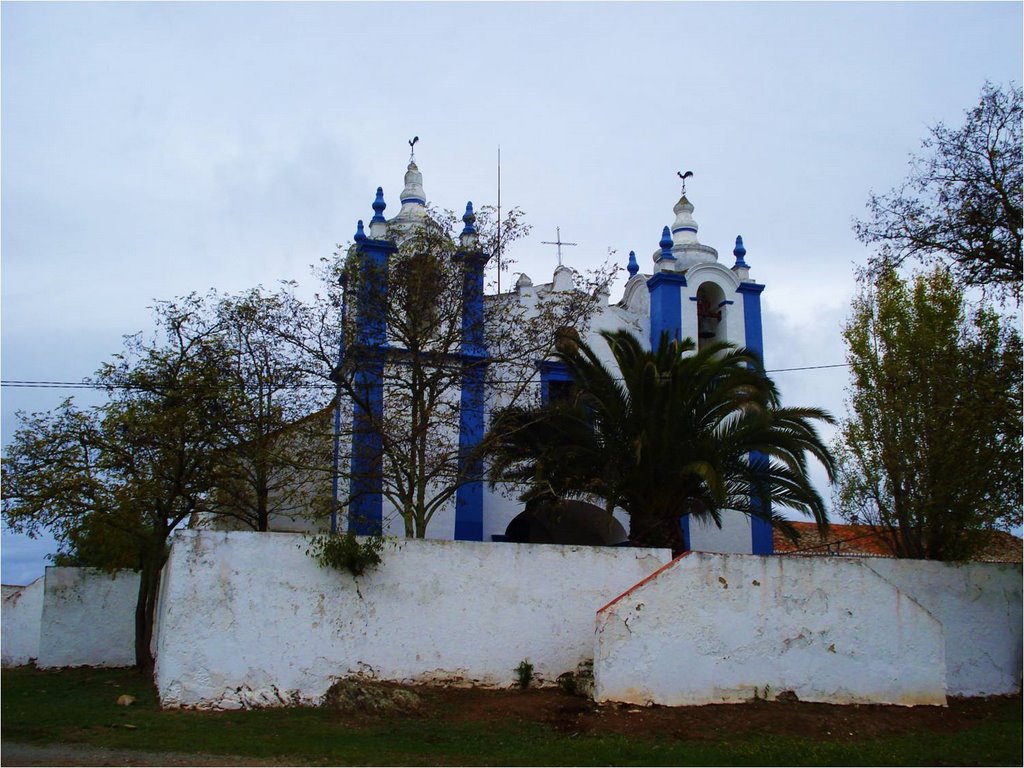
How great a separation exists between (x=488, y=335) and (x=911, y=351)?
22.8 feet

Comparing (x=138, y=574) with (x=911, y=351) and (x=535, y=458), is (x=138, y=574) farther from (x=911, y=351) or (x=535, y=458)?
(x=911, y=351)

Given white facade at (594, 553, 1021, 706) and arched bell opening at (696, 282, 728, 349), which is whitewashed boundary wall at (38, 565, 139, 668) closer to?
white facade at (594, 553, 1021, 706)

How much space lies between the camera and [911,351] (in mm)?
16516

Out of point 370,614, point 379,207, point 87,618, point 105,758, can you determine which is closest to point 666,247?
point 379,207

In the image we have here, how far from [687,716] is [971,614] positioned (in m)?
5.36

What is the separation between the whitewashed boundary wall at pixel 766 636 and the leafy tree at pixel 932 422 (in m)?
2.64

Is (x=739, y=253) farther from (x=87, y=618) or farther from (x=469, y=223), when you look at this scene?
(x=87, y=618)

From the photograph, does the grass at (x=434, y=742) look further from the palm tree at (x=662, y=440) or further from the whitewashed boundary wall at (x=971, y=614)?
the palm tree at (x=662, y=440)

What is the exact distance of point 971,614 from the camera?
14594mm

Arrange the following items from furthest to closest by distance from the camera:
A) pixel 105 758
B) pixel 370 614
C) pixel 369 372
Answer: pixel 369 372
pixel 370 614
pixel 105 758

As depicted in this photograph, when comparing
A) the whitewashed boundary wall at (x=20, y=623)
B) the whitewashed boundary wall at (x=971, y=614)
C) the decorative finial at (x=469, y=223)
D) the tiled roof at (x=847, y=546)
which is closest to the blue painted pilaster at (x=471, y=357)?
the decorative finial at (x=469, y=223)

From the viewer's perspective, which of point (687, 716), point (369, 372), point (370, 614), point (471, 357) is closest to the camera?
point (687, 716)

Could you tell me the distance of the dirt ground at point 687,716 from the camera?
37.0 ft

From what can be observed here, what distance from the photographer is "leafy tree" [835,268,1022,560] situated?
13930 mm
